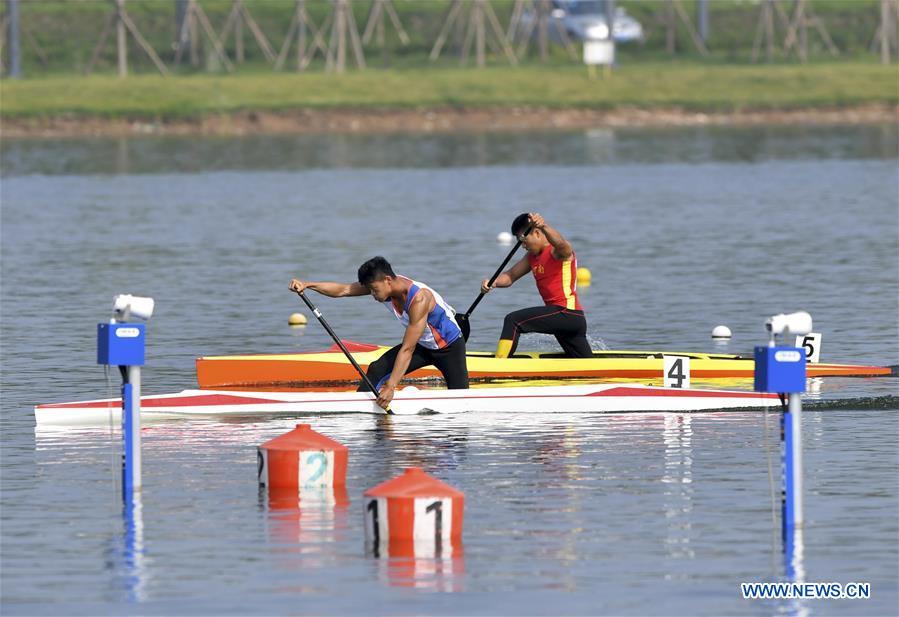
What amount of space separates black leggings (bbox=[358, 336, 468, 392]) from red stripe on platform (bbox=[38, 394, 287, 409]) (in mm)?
Result: 957

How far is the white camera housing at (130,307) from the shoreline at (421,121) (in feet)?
188

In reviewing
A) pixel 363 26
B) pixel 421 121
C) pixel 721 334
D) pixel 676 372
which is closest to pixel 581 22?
pixel 363 26

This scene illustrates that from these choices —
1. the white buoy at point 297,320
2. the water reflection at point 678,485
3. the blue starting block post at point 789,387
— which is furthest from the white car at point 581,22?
the blue starting block post at point 789,387

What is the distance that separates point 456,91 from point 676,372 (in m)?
57.0

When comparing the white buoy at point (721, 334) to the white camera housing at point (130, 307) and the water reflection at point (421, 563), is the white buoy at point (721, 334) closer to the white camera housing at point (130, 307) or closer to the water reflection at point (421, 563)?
the white camera housing at point (130, 307)

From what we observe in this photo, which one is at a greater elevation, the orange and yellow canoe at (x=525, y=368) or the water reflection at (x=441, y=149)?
the water reflection at (x=441, y=149)

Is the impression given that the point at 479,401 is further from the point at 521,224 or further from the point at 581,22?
the point at 581,22

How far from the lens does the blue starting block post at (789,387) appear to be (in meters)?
13.1

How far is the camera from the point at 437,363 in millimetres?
19484

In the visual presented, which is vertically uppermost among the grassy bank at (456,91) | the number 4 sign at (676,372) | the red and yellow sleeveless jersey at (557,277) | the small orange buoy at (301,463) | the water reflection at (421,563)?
the grassy bank at (456,91)

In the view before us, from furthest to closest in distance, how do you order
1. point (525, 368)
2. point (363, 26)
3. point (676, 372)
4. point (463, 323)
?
point (363, 26), point (525, 368), point (463, 323), point (676, 372)

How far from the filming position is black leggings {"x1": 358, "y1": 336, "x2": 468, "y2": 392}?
1938 cm

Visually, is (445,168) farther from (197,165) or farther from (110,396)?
(110,396)

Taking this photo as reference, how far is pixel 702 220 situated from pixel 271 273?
12.3 metres
